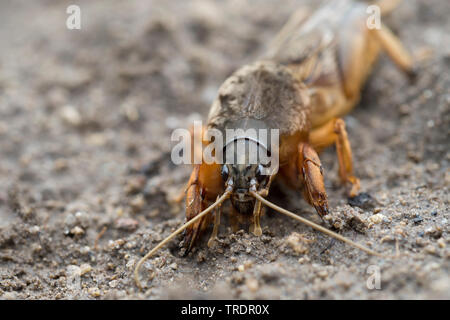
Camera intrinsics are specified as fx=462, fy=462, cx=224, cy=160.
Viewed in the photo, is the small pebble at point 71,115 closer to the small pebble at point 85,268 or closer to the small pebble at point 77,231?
the small pebble at point 77,231

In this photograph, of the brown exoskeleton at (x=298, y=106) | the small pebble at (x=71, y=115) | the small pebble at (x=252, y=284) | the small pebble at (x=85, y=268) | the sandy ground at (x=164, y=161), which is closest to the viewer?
the small pebble at (x=252, y=284)

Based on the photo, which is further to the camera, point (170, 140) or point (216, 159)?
point (170, 140)

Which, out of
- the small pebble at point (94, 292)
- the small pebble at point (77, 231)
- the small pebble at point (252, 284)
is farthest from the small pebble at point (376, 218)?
the small pebble at point (77, 231)

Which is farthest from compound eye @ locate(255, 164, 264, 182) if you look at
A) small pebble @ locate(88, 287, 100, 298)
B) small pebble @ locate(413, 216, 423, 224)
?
small pebble @ locate(88, 287, 100, 298)

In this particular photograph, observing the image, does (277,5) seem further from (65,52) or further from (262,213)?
(262,213)

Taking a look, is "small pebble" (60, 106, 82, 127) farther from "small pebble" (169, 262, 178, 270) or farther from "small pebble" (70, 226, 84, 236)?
"small pebble" (169, 262, 178, 270)
